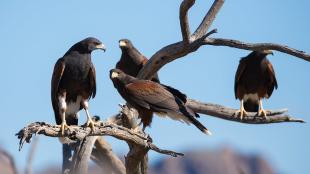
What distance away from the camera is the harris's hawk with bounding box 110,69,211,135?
9.89 meters

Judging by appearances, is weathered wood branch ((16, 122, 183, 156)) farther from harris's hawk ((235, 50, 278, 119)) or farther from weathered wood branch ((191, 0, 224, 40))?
harris's hawk ((235, 50, 278, 119))

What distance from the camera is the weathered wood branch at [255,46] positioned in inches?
421

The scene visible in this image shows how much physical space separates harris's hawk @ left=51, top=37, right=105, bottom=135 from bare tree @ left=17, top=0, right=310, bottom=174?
53cm

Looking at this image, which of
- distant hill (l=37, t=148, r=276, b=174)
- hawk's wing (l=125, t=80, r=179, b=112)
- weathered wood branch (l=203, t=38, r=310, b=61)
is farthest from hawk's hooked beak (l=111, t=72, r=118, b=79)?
distant hill (l=37, t=148, r=276, b=174)

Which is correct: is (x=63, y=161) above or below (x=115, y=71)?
below

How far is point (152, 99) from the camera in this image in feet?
32.9

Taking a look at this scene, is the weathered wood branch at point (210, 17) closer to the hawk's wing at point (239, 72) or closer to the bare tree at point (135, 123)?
the bare tree at point (135, 123)

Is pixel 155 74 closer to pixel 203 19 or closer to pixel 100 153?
pixel 203 19

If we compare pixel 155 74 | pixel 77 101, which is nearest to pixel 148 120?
pixel 77 101

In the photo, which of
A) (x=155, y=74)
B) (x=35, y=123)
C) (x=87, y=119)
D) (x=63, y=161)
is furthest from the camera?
(x=63, y=161)

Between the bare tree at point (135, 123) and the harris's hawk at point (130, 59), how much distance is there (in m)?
0.89

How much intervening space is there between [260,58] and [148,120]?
3.90 m

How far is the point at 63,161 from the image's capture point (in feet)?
45.6

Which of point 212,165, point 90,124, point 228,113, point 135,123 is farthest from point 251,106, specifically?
point 212,165
